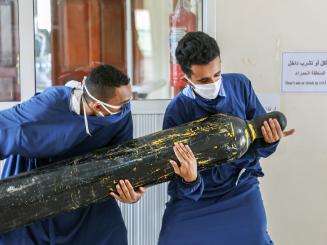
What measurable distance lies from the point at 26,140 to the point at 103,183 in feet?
0.68

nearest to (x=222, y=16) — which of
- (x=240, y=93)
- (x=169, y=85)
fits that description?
(x=169, y=85)

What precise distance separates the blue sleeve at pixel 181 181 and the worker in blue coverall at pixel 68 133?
12cm

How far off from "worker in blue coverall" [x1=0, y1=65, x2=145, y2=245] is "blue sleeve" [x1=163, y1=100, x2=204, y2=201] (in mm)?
120

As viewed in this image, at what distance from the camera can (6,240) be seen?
1098 mm

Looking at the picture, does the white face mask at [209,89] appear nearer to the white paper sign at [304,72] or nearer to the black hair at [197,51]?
the black hair at [197,51]

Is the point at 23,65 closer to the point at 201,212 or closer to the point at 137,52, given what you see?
the point at 137,52

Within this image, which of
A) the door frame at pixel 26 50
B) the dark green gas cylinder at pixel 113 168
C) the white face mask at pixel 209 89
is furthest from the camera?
the door frame at pixel 26 50

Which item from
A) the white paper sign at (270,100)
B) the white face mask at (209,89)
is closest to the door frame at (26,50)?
the white face mask at (209,89)

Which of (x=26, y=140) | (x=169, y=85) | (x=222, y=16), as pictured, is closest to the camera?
(x=26, y=140)

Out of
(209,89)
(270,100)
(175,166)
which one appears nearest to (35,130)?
(175,166)

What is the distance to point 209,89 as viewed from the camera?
1.13 metres

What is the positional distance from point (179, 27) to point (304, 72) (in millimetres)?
482

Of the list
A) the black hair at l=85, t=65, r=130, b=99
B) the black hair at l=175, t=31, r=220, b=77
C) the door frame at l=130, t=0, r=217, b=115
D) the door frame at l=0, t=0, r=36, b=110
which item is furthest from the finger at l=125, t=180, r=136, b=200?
the door frame at l=0, t=0, r=36, b=110

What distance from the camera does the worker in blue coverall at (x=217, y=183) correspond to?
1131 mm
